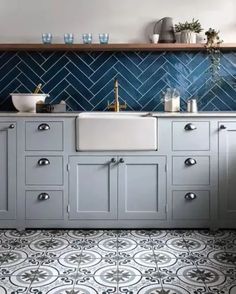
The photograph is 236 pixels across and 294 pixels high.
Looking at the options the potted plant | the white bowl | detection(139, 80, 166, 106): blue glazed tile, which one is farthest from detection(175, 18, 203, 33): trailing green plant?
the white bowl

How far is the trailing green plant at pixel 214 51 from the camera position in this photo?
3.58 meters

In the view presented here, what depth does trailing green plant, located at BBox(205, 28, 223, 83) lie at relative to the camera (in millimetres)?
3578

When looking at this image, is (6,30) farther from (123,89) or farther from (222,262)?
(222,262)

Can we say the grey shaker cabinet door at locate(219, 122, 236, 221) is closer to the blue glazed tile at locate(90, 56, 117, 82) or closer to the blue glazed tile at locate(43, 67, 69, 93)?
the blue glazed tile at locate(90, 56, 117, 82)

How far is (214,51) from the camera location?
12.1ft

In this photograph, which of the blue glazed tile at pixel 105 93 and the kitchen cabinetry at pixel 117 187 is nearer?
the kitchen cabinetry at pixel 117 187

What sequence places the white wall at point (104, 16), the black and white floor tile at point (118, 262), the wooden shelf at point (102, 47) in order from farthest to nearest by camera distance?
the white wall at point (104, 16) → the wooden shelf at point (102, 47) → the black and white floor tile at point (118, 262)

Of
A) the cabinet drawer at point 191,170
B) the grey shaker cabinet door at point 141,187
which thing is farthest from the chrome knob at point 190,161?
the grey shaker cabinet door at point 141,187

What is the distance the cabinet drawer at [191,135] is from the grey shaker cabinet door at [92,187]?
0.53 m

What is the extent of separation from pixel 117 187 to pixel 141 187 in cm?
19

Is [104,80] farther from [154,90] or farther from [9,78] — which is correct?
[9,78]

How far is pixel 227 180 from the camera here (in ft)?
10.4

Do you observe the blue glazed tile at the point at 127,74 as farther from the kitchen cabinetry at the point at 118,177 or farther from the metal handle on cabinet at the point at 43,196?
the metal handle on cabinet at the point at 43,196

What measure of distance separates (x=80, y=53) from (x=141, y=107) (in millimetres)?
740
